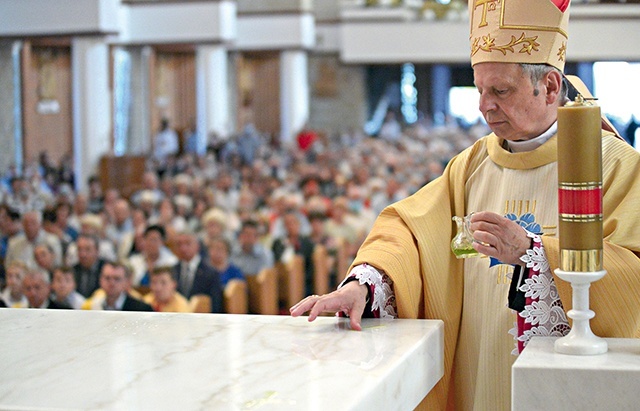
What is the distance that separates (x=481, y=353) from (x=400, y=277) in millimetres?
367

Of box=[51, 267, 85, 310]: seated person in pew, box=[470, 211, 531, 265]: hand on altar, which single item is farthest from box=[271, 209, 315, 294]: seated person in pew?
box=[470, 211, 531, 265]: hand on altar

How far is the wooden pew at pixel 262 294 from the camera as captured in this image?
6707 mm

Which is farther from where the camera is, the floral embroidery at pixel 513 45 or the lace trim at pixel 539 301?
the floral embroidery at pixel 513 45

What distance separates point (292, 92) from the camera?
24719 mm

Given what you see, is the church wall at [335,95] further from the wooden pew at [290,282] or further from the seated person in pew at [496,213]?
the seated person in pew at [496,213]

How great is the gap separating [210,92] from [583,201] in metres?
18.2

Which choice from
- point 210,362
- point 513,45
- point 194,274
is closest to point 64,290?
point 194,274

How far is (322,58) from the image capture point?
27.3 meters

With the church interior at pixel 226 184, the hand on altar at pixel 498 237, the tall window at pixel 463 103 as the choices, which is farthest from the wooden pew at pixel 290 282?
the tall window at pixel 463 103

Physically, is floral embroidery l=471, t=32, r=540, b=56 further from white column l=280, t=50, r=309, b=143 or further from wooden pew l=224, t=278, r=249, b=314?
white column l=280, t=50, r=309, b=143

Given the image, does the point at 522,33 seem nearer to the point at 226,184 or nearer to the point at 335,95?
the point at 226,184

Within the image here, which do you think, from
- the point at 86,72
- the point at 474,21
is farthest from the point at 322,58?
the point at 474,21

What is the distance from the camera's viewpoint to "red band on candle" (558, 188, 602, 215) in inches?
82.2

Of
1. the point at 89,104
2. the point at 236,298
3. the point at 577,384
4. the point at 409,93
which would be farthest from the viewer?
the point at 409,93
